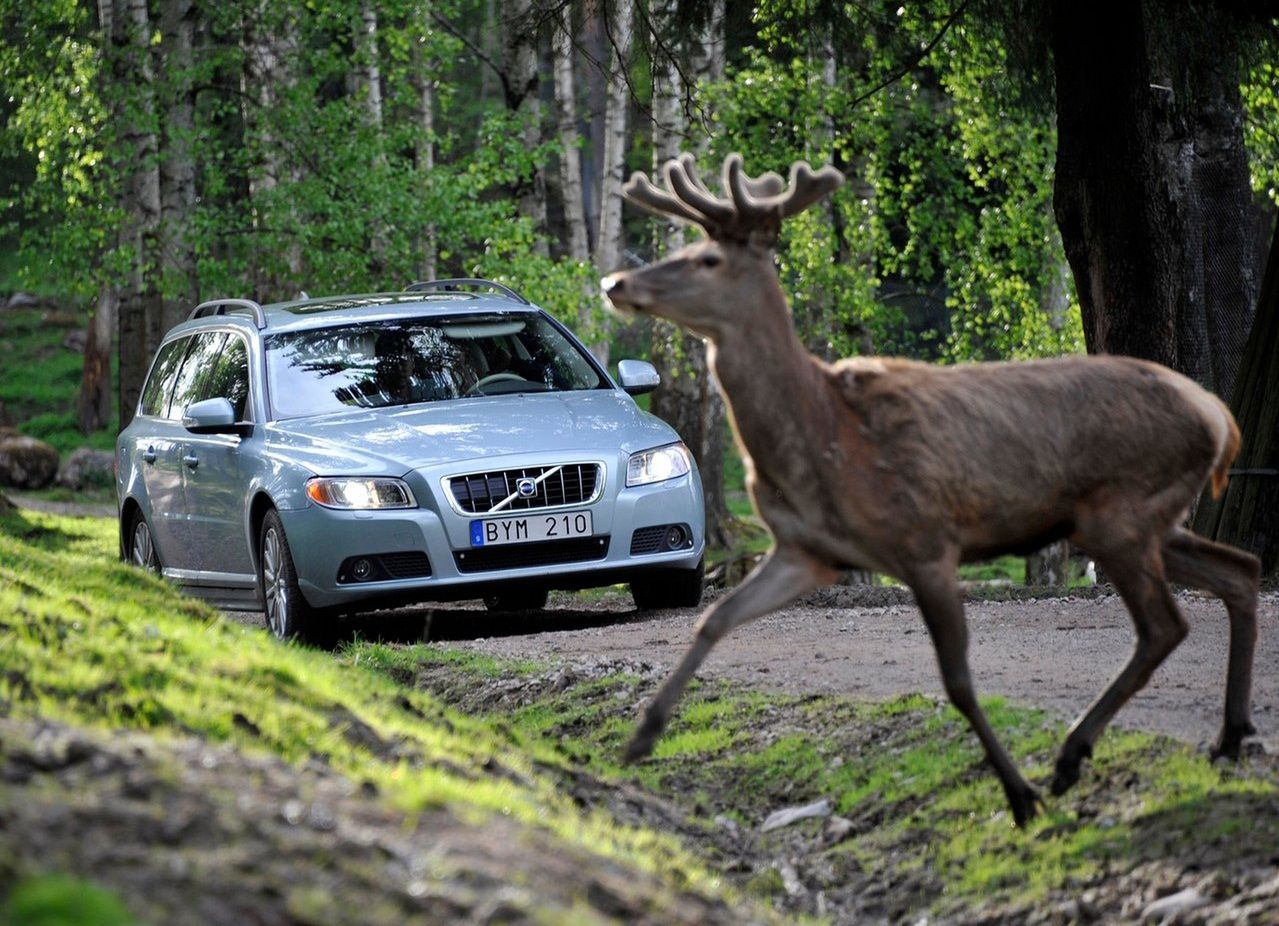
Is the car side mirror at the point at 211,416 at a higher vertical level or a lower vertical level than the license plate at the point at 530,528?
higher

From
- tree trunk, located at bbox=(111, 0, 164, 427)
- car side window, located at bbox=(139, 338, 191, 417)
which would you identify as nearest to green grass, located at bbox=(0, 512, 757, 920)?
car side window, located at bbox=(139, 338, 191, 417)

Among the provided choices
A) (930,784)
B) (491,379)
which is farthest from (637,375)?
(930,784)

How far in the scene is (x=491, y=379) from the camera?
13.5m

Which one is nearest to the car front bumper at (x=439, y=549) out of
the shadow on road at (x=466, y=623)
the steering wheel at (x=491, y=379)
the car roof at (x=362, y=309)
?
the shadow on road at (x=466, y=623)

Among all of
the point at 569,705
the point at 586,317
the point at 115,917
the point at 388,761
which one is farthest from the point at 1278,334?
the point at 586,317

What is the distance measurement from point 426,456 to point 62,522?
1569cm

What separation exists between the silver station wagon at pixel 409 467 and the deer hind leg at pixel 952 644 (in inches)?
210

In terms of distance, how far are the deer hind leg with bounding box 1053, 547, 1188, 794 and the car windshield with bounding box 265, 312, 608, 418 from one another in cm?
665

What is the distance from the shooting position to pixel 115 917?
12.4 ft

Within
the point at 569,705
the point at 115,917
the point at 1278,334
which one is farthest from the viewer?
the point at 1278,334

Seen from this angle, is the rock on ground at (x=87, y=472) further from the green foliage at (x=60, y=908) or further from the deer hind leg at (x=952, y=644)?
the green foliage at (x=60, y=908)

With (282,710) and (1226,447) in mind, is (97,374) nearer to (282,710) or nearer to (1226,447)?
(282,710)

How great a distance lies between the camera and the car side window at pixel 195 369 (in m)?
14.4

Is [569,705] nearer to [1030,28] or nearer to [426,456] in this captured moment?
[426,456]
